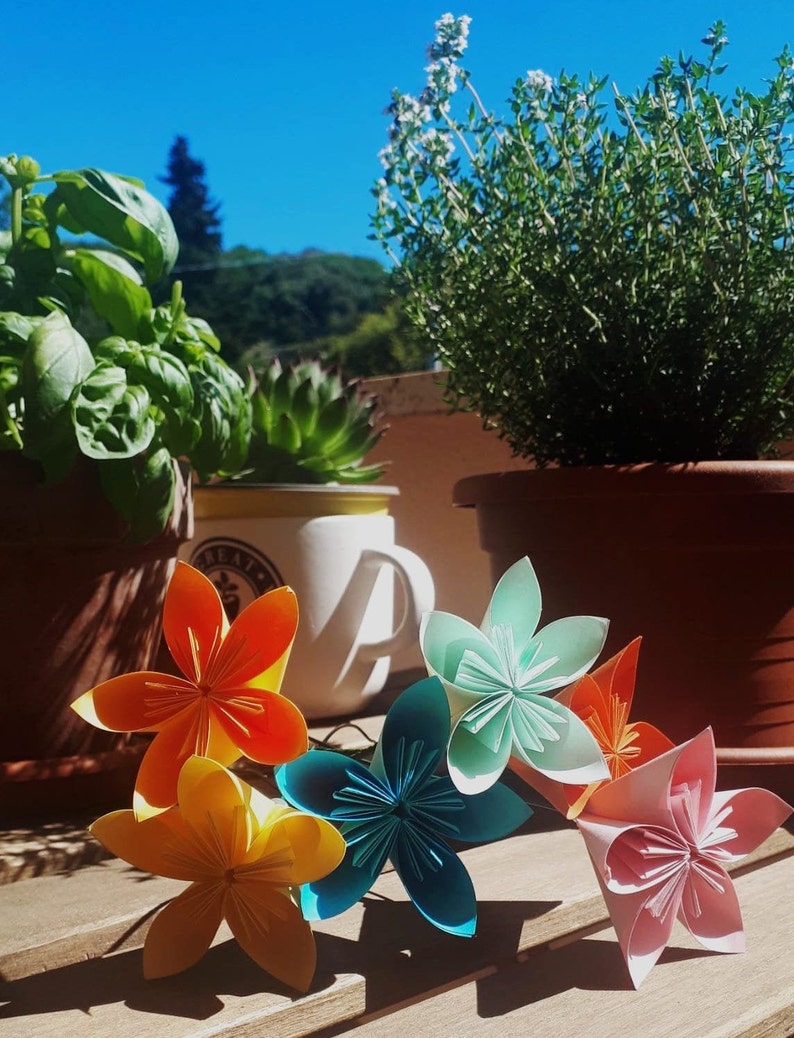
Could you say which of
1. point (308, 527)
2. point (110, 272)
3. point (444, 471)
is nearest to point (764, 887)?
point (308, 527)

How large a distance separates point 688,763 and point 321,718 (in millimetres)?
485

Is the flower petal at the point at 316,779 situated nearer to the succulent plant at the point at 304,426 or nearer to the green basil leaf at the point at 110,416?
the green basil leaf at the point at 110,416

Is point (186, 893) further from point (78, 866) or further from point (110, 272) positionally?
point (110, 272)

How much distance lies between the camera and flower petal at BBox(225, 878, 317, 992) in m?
0.40

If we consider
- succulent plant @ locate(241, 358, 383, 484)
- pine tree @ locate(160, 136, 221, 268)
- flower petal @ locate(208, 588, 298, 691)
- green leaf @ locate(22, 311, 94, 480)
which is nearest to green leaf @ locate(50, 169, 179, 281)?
green leaf @ locate(22, 311, 94, 480)

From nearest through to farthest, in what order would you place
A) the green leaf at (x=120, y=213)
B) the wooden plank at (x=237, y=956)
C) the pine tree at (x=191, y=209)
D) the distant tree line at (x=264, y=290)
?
1. the wooden plank at (x=237, y=956)
2. the green leaf at (x=120, y=213)
3. the distant tree line at (x=264, y=290)
4. the pine tree at (x=191, y=209)

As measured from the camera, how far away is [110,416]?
549mm

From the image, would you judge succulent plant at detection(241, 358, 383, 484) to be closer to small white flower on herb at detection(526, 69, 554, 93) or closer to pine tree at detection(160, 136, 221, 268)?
small white flower on herb at detection(526, 69, 554, 93)

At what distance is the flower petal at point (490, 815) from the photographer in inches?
17.2

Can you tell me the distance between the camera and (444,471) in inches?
54.5

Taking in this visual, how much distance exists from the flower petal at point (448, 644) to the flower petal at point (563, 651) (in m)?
0.02

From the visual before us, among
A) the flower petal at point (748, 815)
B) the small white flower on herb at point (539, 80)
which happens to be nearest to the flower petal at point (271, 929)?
the flower petal at point (748, 815)

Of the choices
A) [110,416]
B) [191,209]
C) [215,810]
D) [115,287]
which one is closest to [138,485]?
[110,416]

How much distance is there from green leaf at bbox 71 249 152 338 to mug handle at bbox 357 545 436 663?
0.30 meters
